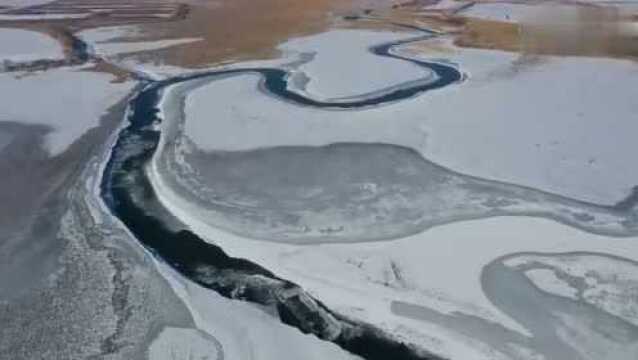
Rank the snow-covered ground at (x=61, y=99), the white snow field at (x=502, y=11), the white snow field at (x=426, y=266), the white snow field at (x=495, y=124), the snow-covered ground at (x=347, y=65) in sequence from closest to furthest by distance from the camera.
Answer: the white snow field at (x=426, y=266) < the white snow field at (x=495, y=124) < the snow-covered ground at (x=61, y=99) < the snow-covered ground at (x=347, y=65) < the white snow field at (x=502, y=11)

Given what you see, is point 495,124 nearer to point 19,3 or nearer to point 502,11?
point 502,11

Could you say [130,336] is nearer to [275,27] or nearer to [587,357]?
[587,357]

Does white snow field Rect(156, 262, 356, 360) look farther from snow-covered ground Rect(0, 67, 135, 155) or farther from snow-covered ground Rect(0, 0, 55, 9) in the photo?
snow-covered ground Rect(0, 0, 55, 9)

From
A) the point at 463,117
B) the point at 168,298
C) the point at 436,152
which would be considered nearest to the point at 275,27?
the point at 463,117

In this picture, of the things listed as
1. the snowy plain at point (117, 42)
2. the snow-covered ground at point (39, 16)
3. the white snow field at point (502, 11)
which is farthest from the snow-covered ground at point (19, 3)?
the white snow field at point (502, 11)

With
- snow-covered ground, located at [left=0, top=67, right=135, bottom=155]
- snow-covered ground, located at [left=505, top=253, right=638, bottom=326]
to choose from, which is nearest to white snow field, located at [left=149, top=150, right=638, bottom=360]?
snow-covered ground, located at [left=505, top=253, right=638, bottom=326]

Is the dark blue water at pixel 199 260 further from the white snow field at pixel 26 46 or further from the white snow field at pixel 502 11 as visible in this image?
the white snow field at pixel 502 11
